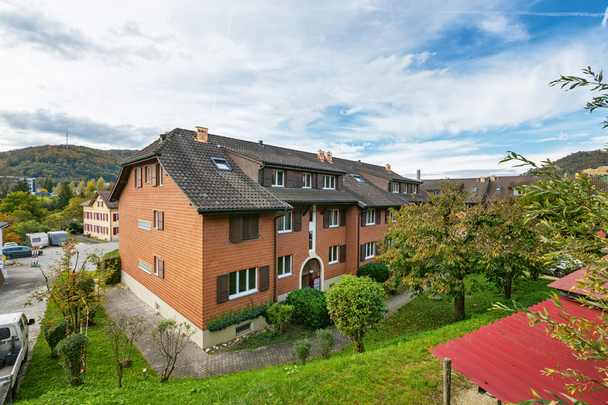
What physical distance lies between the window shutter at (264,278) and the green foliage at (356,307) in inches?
181

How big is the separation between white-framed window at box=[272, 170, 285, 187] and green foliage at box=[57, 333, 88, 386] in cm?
1129

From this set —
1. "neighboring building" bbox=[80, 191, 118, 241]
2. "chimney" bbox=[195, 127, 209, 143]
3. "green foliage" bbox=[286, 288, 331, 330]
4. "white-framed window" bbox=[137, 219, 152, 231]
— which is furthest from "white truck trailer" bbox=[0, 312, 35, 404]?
"neighboring building" bbox=[80, 191, 118, 241]

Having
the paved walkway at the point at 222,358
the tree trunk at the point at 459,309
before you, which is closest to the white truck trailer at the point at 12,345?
the paved walkway at the point at 222,358

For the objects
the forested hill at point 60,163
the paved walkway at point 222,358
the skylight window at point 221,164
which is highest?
the forested hill at point 60,163

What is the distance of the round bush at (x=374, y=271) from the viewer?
19.7 m

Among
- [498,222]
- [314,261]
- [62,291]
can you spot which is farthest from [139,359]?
[498,222]

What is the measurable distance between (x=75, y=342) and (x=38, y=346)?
584 centimetres

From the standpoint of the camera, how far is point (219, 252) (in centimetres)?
1192

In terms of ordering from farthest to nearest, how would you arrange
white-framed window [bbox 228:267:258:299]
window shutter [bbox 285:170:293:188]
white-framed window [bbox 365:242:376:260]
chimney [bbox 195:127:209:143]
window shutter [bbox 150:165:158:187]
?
white-framed window [bbox 365:242:376:260], window shutter [bbox 285:170:293:188], chimney [bbox 195:127:209:143], window shutter [bbox 150:165:158:187], white-framed window [bbox 228:267:258:299]

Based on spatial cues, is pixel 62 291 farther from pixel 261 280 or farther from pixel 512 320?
pixel 512 320

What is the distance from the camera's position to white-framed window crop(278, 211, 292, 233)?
15.5 meters

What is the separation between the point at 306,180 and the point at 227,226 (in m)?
7.98

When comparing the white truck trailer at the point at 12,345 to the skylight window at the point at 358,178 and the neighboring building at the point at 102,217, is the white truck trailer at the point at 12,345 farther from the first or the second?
the neighboring building at the point at 102,217

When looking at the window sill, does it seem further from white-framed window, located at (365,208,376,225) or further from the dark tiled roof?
white-framed window, located at (365,208,376,225)
